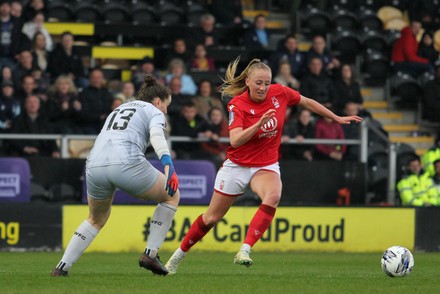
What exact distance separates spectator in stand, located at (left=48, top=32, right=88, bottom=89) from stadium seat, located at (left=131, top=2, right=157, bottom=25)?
8.79 feet

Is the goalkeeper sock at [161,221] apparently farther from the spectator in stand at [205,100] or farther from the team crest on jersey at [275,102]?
the spectator in stand at [205,100]

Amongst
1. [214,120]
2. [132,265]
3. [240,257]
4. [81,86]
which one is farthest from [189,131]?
[240,257]

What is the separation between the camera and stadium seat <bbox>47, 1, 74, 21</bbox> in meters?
22.3

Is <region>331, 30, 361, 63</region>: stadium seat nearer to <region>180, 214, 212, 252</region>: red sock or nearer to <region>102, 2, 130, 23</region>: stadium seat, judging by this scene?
<region>102, 2, 130, 23</region>: stadium seat

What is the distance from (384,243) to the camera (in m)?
17.8

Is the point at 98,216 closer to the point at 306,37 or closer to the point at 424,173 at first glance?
the point at 424,173

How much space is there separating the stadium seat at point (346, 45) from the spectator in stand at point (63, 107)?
272 inches

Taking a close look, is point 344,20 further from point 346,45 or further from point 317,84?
point 317,84

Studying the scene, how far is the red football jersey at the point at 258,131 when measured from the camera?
11.4 meters

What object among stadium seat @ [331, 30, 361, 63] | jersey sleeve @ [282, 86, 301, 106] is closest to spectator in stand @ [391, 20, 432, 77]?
stadium seat @ [331, 30, 361, 63]

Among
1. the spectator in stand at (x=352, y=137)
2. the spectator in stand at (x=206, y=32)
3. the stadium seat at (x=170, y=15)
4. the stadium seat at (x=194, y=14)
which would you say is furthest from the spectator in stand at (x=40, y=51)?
the spectator in stand at (x=352, y=137)

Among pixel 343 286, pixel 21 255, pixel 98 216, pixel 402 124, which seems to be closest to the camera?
pixel 343 286

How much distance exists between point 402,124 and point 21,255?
1029cm

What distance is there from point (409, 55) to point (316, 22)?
214cm
